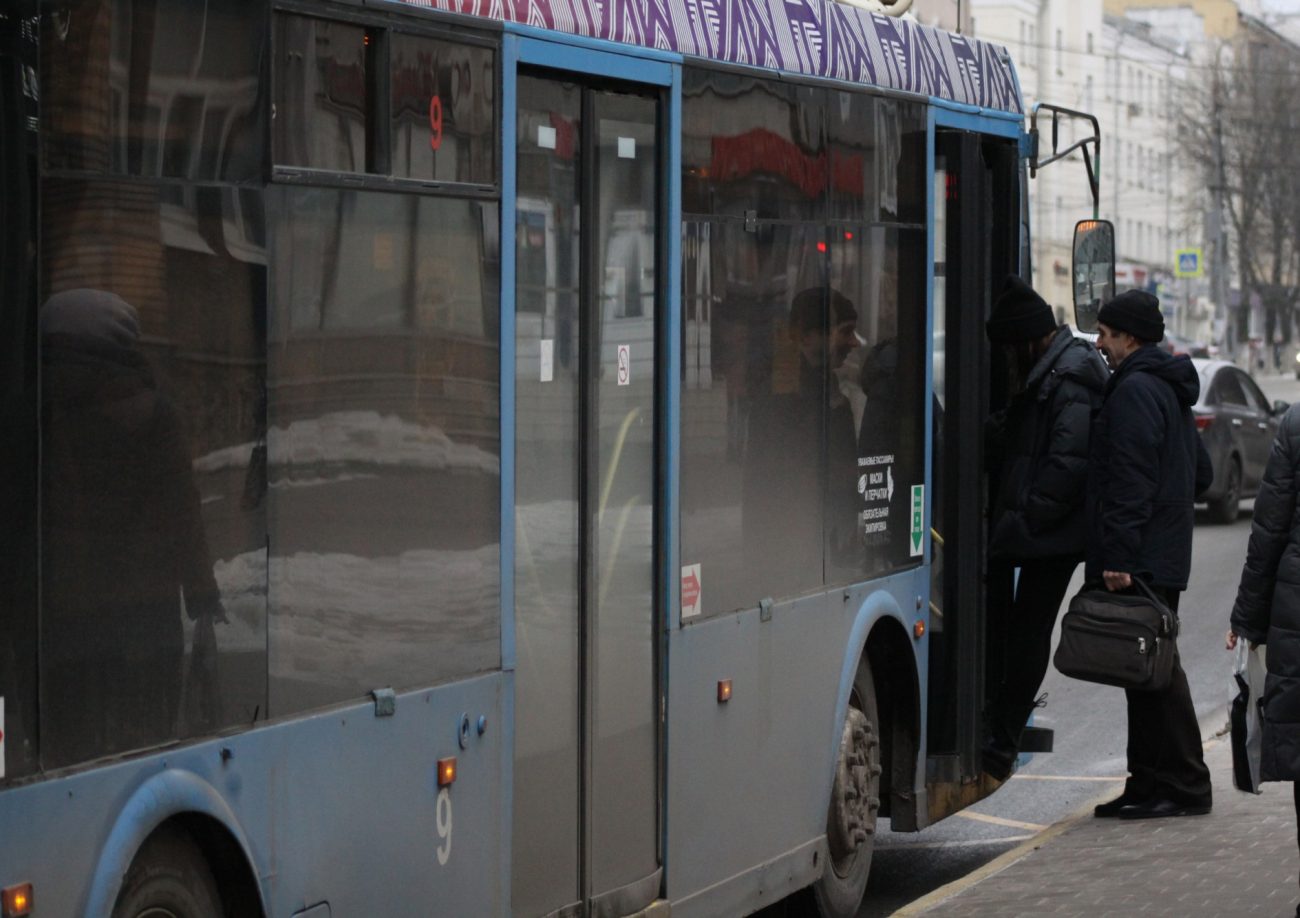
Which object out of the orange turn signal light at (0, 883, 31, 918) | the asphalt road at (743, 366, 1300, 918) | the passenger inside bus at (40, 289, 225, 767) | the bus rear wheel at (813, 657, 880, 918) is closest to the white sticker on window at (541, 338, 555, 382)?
the passenger inside bus at (40, 289, 225, 767)

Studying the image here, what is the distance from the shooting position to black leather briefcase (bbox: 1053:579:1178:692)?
25.3 feet

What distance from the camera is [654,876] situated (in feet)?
18.4

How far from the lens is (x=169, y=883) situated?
3785 millimetres

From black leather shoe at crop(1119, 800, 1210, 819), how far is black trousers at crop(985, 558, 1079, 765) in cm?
51

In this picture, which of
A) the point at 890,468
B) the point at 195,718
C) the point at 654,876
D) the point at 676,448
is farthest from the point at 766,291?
the point at 195,718

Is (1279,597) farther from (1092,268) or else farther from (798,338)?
(1092,268)

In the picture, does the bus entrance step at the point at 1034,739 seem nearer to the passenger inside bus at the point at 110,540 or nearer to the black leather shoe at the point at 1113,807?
the black leather shoe at the point at 1113,807

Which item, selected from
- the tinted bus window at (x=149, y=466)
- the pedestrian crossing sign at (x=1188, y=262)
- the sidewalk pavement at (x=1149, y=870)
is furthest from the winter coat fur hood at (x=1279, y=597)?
the pedestrian crossing sign at (x=1188, y=262)

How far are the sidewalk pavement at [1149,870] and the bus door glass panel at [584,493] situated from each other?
5.78 ft

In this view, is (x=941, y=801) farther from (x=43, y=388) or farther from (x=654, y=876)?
(x=43, y=388)

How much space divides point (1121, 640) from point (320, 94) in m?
Answer: 4.46

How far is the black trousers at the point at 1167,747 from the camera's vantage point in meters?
8.13

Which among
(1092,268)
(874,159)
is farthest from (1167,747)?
(874,159)

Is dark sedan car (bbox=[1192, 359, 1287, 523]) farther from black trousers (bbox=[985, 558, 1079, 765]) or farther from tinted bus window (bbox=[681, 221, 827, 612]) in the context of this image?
tinted bus window (bbox=[681, 221, 827, 612])
